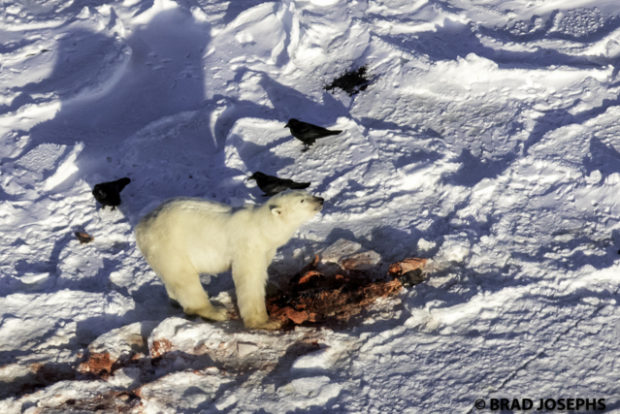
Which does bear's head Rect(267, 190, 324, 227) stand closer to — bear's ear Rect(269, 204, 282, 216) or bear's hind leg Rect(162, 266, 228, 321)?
bear's ear Rect(269, 204, 282, 216)

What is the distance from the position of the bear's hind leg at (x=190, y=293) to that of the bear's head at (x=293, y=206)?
0.81 metres

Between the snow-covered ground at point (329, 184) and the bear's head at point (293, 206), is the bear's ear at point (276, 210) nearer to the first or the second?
the bear's head at point (293, 206)

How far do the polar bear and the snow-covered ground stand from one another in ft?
0.93

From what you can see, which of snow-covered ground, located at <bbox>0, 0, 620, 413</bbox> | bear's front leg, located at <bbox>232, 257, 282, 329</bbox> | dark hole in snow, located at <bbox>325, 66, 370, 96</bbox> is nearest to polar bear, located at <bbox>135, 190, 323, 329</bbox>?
bear's front leg, located at <bbox>232, 257, 282, 329</bbox>

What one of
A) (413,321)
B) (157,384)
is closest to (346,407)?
(413,321)

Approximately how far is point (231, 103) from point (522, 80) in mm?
3026

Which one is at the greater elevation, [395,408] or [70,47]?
[70,47]

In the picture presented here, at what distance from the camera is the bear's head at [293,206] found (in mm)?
5738

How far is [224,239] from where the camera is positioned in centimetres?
579

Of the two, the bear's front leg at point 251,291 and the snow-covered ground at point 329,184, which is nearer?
the snow-covered ground at point 329,184

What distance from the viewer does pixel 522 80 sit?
7742mm

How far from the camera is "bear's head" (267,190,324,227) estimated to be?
5738 millimetres

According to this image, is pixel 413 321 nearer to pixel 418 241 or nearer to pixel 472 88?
pixel 418 241

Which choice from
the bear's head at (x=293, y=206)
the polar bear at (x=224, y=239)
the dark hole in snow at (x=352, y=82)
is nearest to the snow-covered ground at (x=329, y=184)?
the dark hole in snow at (x=352, y=82)
